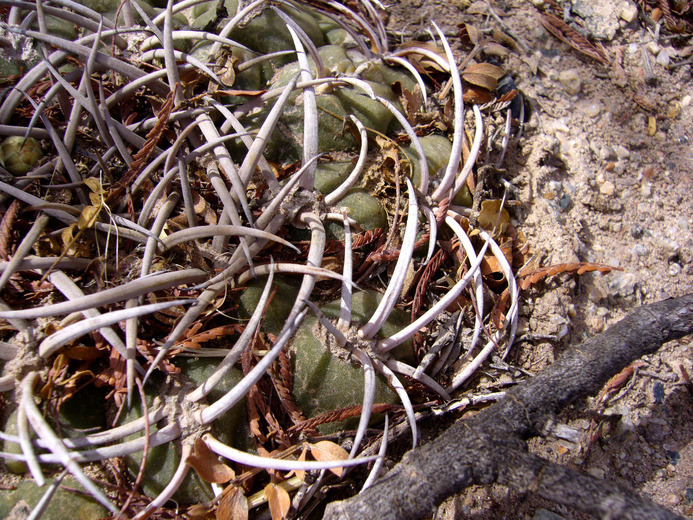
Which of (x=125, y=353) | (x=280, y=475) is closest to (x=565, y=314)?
(x=280, y=475)

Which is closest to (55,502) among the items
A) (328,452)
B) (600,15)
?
(328,452)

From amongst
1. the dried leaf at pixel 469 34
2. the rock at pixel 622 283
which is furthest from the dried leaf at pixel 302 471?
the dried leaf at pixel 469 34

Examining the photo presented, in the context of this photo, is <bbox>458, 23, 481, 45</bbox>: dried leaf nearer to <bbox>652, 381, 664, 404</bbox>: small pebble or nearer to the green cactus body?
<bbox>652, 381, 664, 404</bbox>: small pebble

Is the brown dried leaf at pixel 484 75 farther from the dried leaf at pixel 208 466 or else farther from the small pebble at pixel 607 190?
the dried leaf at pixel 208 466

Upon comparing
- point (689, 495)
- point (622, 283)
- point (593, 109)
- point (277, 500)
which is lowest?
point (689, 495)

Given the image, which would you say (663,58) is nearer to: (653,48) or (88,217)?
(653,48)
